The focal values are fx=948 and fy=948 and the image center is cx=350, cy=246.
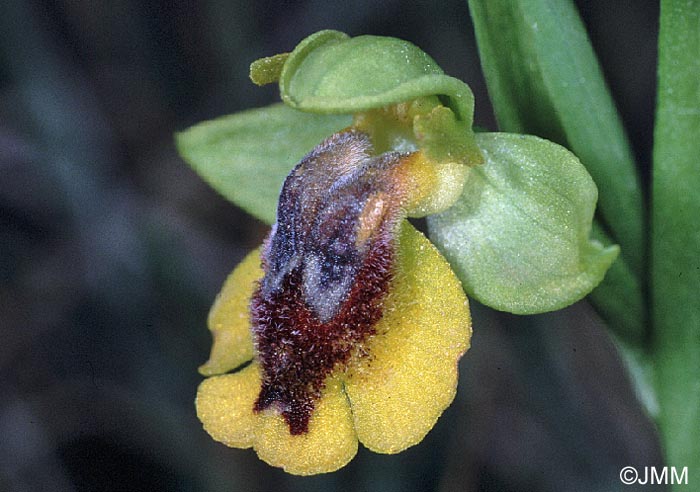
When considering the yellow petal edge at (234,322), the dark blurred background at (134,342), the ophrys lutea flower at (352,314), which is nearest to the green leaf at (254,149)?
the yellow petal edge at (234,322)

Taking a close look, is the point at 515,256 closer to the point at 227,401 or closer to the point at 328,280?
the point at 328,280

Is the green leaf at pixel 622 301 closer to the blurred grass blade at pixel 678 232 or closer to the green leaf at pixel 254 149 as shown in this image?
the blurred grass blade at pixel 678 232

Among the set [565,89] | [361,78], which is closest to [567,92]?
[565,89]

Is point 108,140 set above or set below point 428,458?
above

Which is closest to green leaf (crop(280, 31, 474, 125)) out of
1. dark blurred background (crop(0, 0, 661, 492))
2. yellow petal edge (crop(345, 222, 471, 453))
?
yellow petal edge (crop(345, 222, 471, 453))

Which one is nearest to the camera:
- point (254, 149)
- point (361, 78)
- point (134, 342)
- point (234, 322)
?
point (361, 78)

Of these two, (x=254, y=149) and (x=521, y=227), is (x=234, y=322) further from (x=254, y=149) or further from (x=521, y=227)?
(x=521, y=227)

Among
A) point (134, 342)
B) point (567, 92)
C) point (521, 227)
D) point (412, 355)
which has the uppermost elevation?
point (567, 92)

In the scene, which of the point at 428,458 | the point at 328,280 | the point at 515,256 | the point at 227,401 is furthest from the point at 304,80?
the point at 428,458
